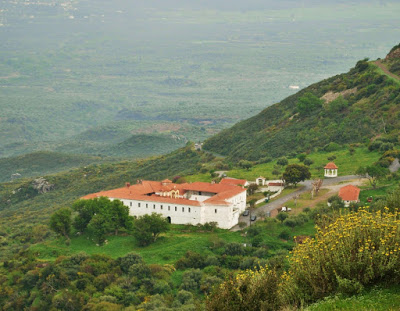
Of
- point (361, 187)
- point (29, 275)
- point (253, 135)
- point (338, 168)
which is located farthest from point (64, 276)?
point (253, 135)

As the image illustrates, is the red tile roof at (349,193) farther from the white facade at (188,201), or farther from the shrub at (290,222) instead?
the white facade at (188,201)

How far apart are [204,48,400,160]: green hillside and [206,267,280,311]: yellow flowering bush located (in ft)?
156

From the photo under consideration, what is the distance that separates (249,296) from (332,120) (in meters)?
67.6

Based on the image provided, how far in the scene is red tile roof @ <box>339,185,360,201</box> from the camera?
52.3 meters

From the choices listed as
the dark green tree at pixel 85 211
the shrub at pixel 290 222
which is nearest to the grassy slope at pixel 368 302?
the shrub at pixel 290 222

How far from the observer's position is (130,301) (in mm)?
44750

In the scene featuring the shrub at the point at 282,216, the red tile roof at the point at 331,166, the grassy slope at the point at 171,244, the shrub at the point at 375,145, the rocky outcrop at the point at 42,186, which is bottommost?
the rocky outcrop at the point at 42,186

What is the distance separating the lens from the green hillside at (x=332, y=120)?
3167 inches

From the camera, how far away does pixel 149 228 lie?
52.4 metres

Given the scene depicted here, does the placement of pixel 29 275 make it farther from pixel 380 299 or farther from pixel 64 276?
pixel 380 299

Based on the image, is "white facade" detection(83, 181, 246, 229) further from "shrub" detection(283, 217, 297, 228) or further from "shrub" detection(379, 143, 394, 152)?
"shrub" detection(379, 143, 394, 152)

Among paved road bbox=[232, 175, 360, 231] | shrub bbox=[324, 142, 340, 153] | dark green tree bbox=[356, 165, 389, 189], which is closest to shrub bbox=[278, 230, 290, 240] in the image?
paved road bbox=[232, 175, 360, 231]

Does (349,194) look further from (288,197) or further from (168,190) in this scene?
(168,190)

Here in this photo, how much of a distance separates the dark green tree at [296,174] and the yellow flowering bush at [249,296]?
36917 millimetres
